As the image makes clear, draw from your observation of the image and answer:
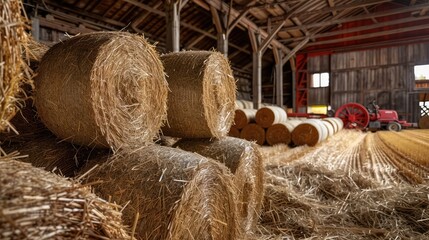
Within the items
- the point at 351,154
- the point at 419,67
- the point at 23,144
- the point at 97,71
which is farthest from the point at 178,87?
the point at 419,67

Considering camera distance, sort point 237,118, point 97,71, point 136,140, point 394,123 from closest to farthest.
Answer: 1. point 97,71
2. point 136,140
3. point 237,118
4. point 394,123

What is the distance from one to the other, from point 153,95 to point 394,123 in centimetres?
1327

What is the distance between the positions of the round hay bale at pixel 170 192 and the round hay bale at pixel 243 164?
0.53 metres

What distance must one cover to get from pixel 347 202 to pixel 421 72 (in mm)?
16858

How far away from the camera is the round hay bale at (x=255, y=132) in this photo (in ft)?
→ 26.5

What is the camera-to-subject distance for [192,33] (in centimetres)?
1409

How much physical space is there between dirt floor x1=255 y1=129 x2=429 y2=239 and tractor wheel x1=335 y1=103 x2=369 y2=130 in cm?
870

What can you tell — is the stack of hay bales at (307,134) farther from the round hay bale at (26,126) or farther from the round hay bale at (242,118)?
the round hay bale at (26,126)

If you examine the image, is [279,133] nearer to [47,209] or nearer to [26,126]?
[26,126]

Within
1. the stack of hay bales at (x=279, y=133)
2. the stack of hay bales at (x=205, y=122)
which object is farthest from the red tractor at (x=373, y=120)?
the stack of hay bales at (x=205, y=122)

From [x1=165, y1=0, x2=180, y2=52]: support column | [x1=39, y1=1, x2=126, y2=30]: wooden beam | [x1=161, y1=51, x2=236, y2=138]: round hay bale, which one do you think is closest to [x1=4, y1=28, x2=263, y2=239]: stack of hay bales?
[x1=161, y1=51, x2=236, y2=138]: round hay bale

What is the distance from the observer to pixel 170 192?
1555 mm

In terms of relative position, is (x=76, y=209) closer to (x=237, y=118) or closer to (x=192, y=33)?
(x=237, y=118)

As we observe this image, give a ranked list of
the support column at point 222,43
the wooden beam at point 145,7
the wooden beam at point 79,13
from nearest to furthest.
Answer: the support column at point 222,43, the wooden beam at point 79,13, the wooden beam at point 145,7
